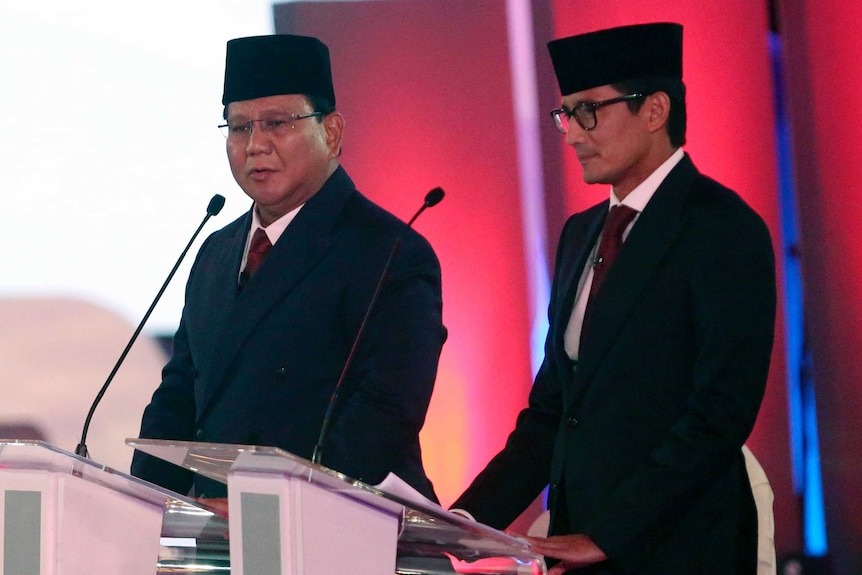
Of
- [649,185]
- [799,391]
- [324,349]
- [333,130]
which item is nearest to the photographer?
[649,185]

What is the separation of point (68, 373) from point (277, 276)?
5.07 ft

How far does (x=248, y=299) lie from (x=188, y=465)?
3.22ft

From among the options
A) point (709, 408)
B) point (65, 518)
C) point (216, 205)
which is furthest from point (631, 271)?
point (65, 518)

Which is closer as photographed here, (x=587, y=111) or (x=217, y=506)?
(x=217, y=506)

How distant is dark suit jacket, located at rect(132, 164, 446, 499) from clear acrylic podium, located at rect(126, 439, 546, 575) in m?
0.77

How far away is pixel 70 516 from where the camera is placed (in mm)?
1673

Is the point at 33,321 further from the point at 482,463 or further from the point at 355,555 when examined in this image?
the point at 355,555

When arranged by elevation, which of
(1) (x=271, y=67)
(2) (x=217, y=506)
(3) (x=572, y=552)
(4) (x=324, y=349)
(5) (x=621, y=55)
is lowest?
(3) (x=572, y=552)

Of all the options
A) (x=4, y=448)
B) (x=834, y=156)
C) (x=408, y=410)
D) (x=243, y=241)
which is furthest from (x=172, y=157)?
(x=4, y=448)

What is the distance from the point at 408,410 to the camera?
8.07 feet

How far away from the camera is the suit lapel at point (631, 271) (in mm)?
2162

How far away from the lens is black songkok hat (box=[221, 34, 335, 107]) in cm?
278

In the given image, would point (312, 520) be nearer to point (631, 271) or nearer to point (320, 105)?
point (631, 271)

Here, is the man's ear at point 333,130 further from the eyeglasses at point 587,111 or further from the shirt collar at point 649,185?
the shirt collar at point 649,185
